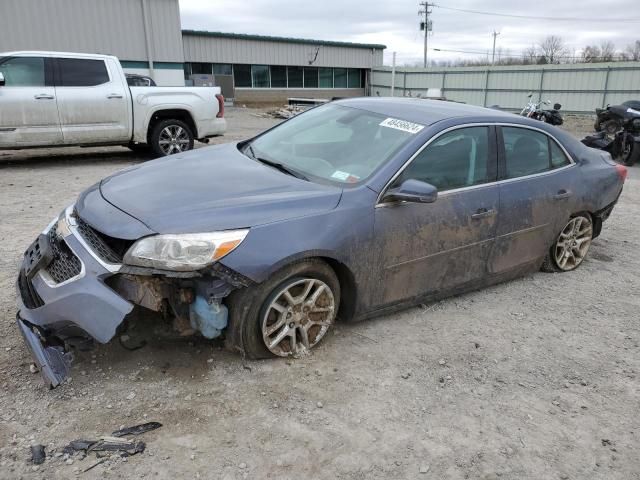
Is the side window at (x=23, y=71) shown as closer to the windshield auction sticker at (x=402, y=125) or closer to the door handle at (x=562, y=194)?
the windshield auction sticker at (x=402, y=125)

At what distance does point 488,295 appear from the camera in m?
4.56

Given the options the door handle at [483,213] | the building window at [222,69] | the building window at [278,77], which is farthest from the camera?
the building window at [278,77]

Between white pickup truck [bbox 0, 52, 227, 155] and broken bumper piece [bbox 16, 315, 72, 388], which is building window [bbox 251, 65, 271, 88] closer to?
white pickup truck [bbox 0, 52, 227, 155]

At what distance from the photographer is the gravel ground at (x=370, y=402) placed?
254 cm

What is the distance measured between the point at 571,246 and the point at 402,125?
2.33 m


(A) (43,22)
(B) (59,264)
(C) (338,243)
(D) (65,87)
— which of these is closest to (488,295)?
(C) (338,243)

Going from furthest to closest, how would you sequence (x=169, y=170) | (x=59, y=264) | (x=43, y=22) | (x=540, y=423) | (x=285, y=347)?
1. (x=43, y=22)
2. (x=169, y=170)
3. (x=285, y=347)
4. (x=59, y=264)
5. (x=540, y=423)

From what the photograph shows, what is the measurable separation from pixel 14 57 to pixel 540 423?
910 cm

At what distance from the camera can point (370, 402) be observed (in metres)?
3.01

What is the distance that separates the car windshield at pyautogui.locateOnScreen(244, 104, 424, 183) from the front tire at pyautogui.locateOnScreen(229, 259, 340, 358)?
728 mm

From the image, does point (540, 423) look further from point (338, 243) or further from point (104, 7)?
point (104, 7)

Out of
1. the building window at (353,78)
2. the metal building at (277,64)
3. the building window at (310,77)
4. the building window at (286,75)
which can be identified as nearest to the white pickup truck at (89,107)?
the metal building at (277,64)

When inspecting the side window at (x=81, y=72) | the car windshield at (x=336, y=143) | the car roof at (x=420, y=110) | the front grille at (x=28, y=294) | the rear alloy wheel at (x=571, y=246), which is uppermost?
the side window at (x=81, y=72)

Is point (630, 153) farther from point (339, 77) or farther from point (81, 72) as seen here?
point (339, 77)
